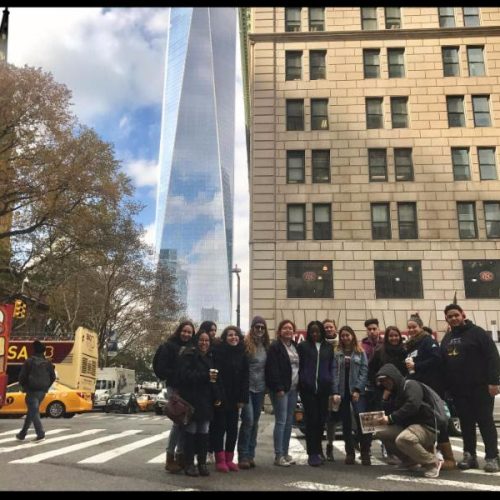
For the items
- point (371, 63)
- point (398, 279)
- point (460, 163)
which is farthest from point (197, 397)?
point (371, 63)

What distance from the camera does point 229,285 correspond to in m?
190

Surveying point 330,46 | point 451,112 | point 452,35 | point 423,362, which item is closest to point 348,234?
point 451,112

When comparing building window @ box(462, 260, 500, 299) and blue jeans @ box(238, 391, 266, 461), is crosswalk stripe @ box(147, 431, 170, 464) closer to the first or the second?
blue jeans @ box(238, 391, 266, 461)

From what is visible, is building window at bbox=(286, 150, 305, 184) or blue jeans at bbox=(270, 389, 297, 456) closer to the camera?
blue jeans at bbox=(270, 389, 297, 456)

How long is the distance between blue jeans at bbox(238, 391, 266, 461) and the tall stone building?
21541 mm

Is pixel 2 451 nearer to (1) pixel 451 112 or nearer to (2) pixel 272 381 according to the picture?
(2) pixel 272 381

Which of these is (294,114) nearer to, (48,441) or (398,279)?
(398,279)

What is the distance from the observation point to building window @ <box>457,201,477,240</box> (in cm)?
3006

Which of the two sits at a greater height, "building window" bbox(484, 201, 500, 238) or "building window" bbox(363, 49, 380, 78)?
"building window" bbox(363, 49, 380, 78)

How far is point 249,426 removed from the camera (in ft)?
24.5

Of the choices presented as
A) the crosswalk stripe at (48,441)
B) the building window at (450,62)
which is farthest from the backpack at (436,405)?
the building window at (450,62)

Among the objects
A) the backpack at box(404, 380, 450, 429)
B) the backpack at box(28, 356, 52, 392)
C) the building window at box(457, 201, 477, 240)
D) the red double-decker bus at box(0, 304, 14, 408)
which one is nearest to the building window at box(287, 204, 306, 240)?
the building window at box(457, 201, 477, 240)

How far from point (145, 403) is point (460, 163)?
25.8 meters

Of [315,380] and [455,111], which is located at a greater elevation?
[455,111]
